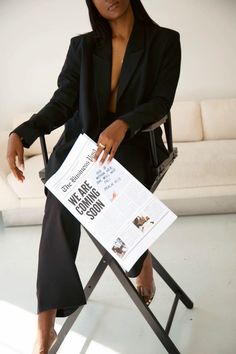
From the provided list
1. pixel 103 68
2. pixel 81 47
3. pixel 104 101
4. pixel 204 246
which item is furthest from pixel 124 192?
pixel 204 246

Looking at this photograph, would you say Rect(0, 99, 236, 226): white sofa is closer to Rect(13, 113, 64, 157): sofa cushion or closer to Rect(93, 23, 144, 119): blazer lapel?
Rect(13, 113, 64, 157): sofa cushion

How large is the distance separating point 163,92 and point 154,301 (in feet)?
3.20

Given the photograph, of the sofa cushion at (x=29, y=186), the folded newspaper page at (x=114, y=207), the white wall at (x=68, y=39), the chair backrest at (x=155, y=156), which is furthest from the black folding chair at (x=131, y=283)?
the white wall at (x=68, y=39)

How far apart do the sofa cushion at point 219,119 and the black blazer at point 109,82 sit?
5.82 ft

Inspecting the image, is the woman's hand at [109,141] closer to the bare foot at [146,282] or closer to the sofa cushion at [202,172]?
the bare foot at [146,282]

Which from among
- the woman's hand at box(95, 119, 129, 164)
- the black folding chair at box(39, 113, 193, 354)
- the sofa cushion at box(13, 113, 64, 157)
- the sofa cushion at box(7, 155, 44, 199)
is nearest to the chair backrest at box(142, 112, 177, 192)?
the black folding chair at box(39, 113, 193, 354)

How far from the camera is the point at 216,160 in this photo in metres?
2.81

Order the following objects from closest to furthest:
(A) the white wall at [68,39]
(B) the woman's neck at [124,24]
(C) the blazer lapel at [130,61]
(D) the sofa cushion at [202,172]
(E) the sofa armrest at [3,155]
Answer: (C) the blazer lapel at [130,61]
(B) the woman's neck at [124,24]
(D) the sofa cushion at [202,172]
(E) the sofa armrest at [3,155]
(A) the white wall at [68,39]

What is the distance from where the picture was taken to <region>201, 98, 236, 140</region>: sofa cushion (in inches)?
133

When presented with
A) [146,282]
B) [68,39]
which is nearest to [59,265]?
[146,282]

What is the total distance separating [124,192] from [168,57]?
59 cm

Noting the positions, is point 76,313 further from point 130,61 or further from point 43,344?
point 130,61

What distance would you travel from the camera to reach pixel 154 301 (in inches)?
80.3

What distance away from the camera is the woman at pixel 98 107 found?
1.46m
